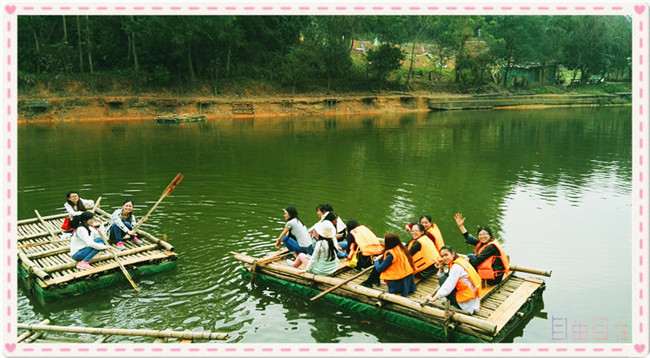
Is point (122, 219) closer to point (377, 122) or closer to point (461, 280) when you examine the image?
point (461, 280)

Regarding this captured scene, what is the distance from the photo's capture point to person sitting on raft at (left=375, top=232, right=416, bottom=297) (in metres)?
7.63

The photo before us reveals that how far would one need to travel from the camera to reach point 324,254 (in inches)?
335

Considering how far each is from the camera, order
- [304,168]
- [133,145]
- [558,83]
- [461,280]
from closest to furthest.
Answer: [461,280] → [304,168] → [133,145] → [558,83]

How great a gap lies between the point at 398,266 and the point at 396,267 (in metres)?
0.04

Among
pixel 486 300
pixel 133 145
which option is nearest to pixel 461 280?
pixel 486 300

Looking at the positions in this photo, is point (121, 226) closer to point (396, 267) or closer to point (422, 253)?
point (396, 267)

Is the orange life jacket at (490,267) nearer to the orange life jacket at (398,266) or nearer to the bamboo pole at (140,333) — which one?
the orange life jacket at (398,266)

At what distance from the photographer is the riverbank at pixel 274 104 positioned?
36656 mm

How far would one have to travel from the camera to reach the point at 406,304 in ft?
24.0

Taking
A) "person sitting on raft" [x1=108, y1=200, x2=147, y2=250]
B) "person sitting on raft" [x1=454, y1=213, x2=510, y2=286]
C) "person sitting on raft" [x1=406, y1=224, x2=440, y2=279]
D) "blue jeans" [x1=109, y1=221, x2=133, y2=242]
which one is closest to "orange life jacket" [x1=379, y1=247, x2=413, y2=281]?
"person sitting on raft" [x1=406, y1=224, x2=440, y2=279]

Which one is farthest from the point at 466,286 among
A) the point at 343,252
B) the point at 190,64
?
the point at 190,64

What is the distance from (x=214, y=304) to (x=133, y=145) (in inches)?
718

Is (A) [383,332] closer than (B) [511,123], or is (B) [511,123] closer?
(A) [383,332]

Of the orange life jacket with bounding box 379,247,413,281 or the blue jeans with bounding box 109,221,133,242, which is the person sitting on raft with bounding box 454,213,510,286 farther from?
the blue jeans with bounding box 109,221,133,242
